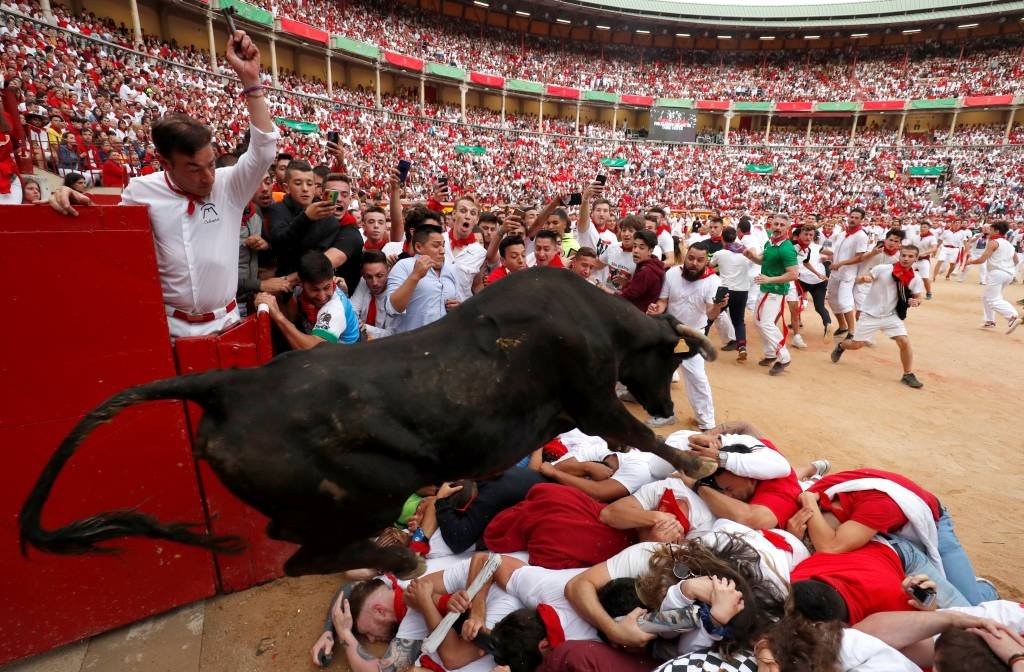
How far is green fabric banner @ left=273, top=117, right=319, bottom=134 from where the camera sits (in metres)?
27.0

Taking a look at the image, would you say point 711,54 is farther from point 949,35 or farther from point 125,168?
point 125,168

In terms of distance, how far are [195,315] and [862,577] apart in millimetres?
4291

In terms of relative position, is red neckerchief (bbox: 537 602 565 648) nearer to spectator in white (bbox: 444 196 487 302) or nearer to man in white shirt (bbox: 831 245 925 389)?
spectator in white (bbox: 444 196 487 302)

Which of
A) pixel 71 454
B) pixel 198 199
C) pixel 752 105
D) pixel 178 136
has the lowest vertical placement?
pixel 71 454

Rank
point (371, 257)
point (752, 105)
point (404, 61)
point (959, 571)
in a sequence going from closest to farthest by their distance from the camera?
1. point (959, 571)
2. point (371, 257)
3. point (404, 61)
4. point (752, 105)

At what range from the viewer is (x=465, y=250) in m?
6.32

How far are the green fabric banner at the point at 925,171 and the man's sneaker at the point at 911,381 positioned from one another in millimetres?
43677

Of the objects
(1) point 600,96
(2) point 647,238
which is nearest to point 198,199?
(2) point 647,238

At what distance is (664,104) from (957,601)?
55.3 metres

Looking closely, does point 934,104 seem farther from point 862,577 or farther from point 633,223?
point 862,577

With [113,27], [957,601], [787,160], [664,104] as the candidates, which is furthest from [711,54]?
[957,601]

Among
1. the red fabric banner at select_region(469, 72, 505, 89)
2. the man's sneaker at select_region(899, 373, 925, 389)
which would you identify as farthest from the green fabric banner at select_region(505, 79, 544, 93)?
the man's sneaker at select_region(899, 373, 925, 389)

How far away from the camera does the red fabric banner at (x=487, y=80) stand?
4547 centimetres

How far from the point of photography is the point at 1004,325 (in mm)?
12672
